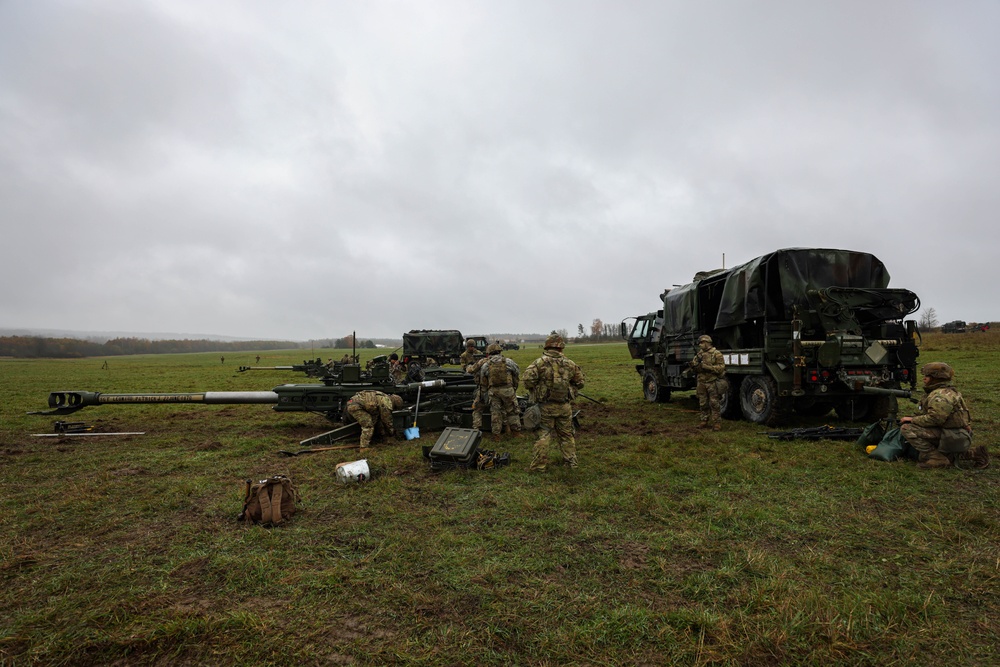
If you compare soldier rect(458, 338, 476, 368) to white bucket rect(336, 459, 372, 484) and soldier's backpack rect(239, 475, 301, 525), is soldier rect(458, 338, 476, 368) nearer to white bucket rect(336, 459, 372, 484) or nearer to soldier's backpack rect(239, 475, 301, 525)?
white bucket rect(336, 459, 372, 484)

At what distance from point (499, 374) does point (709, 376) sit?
4.02m

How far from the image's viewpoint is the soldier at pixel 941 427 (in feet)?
18.3

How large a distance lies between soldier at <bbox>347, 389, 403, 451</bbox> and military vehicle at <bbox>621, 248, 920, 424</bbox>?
253 inches

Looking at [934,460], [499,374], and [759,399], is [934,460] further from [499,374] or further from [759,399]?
[499,374]

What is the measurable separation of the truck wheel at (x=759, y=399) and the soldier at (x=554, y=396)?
4.23 meters

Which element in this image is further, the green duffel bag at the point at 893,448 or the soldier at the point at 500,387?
the soldier at the point at 500,387

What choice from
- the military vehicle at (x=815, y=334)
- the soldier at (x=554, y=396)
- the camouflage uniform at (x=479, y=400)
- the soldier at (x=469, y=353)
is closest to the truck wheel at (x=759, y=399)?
the military vehicle at (x=815, y=334)

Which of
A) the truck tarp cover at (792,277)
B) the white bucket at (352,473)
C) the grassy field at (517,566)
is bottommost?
the grassy field at (517,566)

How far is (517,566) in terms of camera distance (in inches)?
140

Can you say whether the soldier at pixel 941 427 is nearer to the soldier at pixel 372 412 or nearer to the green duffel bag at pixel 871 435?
the green duffel bag at pixel 871 435

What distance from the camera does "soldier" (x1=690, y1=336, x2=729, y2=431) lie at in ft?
29.6

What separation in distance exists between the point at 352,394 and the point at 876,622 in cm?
763

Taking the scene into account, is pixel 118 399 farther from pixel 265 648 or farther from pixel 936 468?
pixel 936 468

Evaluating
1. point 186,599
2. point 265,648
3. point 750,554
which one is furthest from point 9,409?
point 750,554
